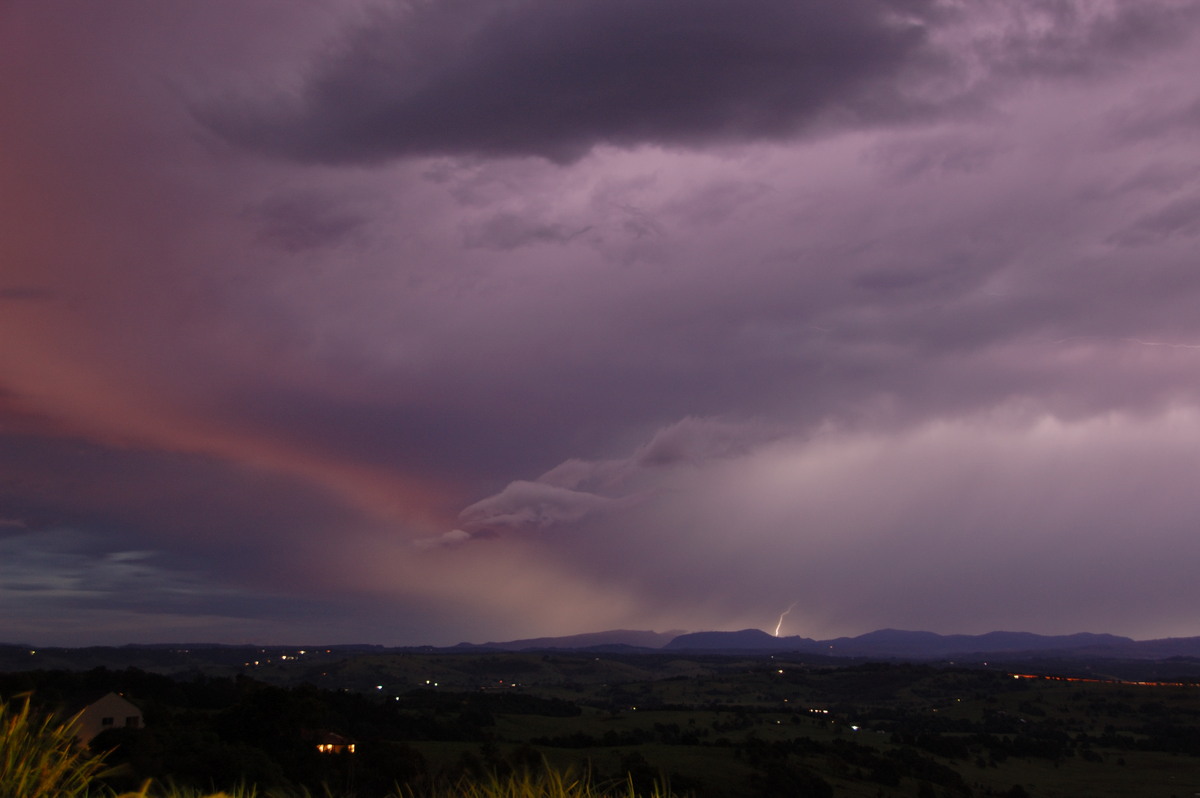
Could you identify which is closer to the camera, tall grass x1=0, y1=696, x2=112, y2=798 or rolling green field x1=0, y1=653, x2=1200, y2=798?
tall grass x1=0, y1=696, x2=112, y2=798

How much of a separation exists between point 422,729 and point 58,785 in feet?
235

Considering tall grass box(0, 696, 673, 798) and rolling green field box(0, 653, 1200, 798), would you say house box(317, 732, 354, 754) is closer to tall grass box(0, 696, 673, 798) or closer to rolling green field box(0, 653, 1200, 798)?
rolling green field box(0, 653, 1200, 798)

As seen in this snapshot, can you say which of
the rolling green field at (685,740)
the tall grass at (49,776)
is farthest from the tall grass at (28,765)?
the rolling green field at (685,740)

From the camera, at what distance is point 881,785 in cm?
6262

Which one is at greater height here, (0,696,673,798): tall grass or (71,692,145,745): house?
(0,696,673,798): tall grass

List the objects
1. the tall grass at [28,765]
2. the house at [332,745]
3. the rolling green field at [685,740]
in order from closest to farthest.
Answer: the tall grass at [28,765], the rolling green field at [685,740], the house at [332,745]

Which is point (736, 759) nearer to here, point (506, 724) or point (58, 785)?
point (506, 724)

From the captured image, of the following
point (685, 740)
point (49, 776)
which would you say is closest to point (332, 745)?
point (685, 740)

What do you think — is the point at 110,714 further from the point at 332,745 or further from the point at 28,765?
the point at 28,765

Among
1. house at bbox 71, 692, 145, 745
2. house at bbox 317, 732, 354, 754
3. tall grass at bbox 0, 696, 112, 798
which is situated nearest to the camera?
tall grass at bbox 0, 696, 112, 798

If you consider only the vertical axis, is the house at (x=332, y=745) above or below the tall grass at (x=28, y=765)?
below

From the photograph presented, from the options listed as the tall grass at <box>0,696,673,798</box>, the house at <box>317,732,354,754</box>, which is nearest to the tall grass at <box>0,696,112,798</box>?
the tall grass at <box>0,696,673,798</box>

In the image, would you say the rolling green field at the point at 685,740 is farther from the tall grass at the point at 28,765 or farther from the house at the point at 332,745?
the tall grass at the point at 28,765

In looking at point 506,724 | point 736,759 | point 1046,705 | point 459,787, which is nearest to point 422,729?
point 506,724
